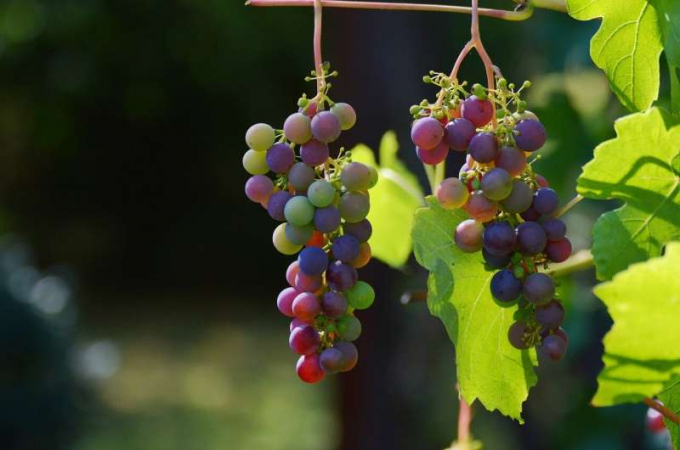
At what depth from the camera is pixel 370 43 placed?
9.32 ft

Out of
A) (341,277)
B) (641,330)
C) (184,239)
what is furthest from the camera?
(184,239)

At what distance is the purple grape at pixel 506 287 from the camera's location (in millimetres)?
478

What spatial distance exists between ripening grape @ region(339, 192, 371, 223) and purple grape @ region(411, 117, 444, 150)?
40mm

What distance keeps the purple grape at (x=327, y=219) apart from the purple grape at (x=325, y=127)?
0.11 feet

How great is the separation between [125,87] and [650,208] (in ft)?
24.3

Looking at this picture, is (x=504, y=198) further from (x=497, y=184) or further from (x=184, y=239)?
(x=184, y=239)

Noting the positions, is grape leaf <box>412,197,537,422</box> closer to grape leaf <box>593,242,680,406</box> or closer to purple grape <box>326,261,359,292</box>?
purple grape <box>326,261,359,292</box>

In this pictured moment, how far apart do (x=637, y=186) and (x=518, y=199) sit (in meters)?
0.06

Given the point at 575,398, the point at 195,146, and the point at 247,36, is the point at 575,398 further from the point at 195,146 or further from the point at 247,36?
the point at 195,146

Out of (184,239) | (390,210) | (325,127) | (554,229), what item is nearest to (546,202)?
(554,229)

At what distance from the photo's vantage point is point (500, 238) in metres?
0.46

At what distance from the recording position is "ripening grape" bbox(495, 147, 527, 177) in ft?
1.53

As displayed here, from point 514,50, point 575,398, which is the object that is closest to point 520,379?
point 575,398

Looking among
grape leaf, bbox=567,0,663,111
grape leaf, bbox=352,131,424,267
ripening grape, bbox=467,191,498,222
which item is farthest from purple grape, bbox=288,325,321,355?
grape leaf, bbox=352,131,424,267
